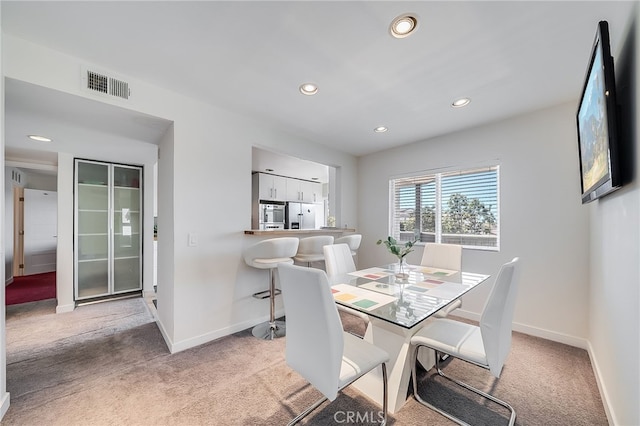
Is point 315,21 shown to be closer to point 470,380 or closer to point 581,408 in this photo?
point 470,380

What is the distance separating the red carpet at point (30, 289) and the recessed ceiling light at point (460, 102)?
613 cm

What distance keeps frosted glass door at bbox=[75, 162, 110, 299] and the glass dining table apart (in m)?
4.10

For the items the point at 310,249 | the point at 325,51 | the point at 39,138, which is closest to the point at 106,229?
the point at 39,138

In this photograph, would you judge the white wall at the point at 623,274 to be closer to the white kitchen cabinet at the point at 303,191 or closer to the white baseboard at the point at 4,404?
the white baseboard at the point at 4,404

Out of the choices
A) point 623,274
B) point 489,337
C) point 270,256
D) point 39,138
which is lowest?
point 489,337

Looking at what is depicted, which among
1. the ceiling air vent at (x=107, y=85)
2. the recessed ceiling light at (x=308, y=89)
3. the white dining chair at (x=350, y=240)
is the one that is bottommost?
the white dining chair at (x=350, y=240)

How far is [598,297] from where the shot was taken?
197 cm

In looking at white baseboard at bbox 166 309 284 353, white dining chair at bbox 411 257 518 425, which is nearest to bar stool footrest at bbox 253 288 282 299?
white baseboard at bbox 166 309 284 353

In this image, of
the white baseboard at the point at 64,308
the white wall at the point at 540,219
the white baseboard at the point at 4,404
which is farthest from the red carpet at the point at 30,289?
the white wall at the point at 540,219

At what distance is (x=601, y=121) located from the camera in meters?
1.33

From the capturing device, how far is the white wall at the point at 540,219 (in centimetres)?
245

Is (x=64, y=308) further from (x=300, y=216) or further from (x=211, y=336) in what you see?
(x=300, y=216)

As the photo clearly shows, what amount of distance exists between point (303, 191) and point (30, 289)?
557 cm

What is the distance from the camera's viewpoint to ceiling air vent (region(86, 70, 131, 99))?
189 cm
